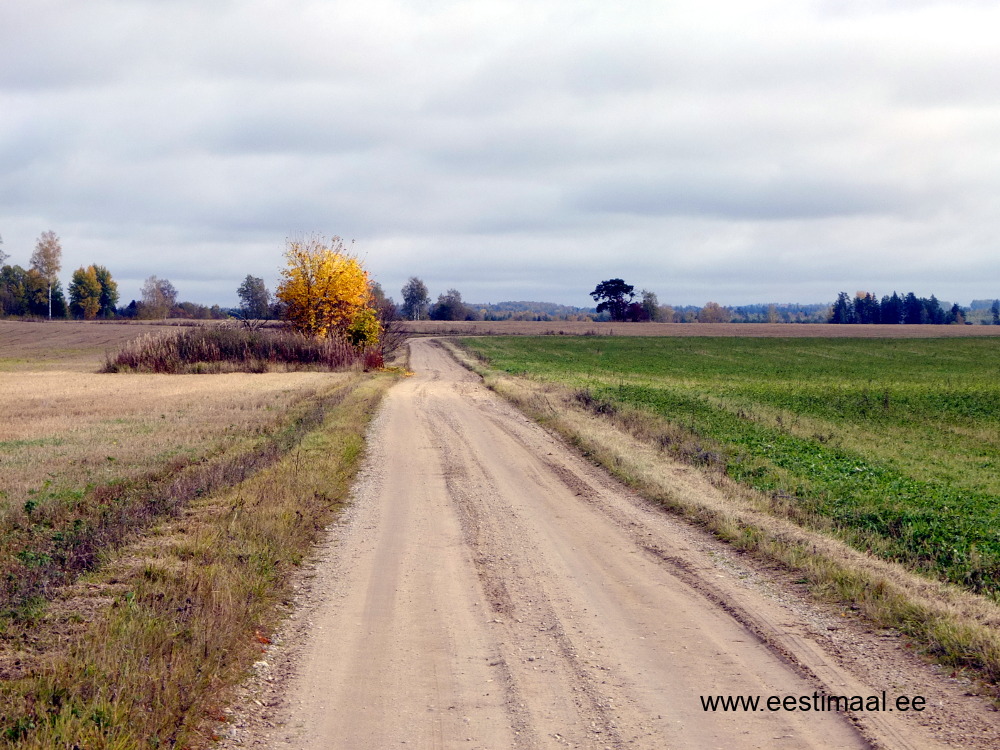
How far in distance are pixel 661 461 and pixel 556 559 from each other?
726 cm

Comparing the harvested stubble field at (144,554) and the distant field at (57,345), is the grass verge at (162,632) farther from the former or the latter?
the distant field at (57,345)

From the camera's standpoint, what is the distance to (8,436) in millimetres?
A: 19109

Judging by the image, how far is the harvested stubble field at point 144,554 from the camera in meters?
5.35

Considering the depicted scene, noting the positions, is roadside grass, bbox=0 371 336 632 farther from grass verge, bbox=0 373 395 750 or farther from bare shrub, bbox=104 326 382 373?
bare shrub, bbox=104 326 382 373

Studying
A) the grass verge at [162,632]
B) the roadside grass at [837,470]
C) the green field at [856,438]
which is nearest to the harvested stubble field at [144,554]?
the grass verge at [162,632]

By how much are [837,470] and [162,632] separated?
1288cm

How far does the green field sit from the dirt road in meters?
2.96

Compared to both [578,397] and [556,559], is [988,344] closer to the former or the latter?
[578,397]

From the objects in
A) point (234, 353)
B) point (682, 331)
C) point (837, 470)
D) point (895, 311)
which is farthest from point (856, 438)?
point (895, 311)

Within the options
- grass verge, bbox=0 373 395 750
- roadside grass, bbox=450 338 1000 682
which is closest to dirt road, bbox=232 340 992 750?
grass verge, bbox=0 373 395 750

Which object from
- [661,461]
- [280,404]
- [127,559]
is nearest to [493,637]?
[127,559]

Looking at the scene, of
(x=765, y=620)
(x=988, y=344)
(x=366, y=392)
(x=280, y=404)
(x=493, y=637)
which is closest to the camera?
(x=493, y=637)

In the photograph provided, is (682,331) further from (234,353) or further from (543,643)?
(543,643)

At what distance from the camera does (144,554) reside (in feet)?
29.6
